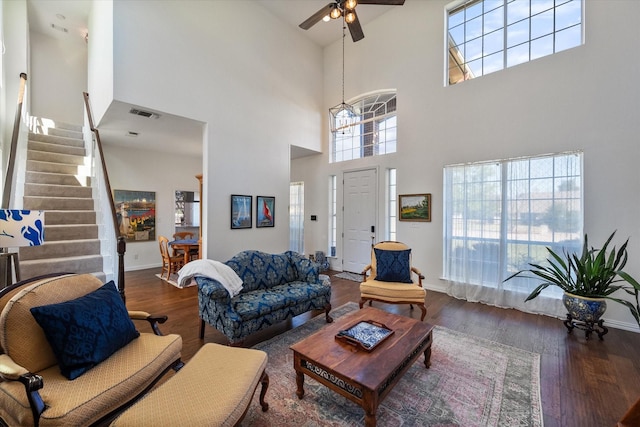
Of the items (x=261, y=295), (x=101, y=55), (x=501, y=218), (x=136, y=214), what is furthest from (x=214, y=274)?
(x=136, y=214)

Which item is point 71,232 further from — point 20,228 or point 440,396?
point 440,396

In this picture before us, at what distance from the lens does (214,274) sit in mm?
2744

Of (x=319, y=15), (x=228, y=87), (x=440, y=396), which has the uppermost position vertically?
(x=319, y=15)

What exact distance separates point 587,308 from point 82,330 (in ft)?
15.3

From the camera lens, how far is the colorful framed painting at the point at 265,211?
523 centimetres

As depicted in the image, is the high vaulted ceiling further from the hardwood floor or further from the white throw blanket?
the hardwood floor

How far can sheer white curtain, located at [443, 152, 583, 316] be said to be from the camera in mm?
3615

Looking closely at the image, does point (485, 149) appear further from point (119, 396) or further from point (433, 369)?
point (119, 396)

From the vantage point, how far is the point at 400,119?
525cm

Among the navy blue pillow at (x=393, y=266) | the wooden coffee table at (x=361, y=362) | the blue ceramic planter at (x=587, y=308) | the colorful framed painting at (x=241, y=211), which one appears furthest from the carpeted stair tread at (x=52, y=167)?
the blue ceramic planter at (x=587, y=308)

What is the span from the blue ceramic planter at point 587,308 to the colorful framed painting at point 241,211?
4804 millimetres

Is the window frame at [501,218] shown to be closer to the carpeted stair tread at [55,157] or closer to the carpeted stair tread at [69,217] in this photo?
the carpeted stair tread at [69,217]

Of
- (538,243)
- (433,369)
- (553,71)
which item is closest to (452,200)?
(538,243)

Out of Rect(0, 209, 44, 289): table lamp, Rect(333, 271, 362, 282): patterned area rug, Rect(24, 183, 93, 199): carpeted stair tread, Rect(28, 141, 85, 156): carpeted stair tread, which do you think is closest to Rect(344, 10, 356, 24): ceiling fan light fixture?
Rect(0, 209, 44, 289): table lamp
